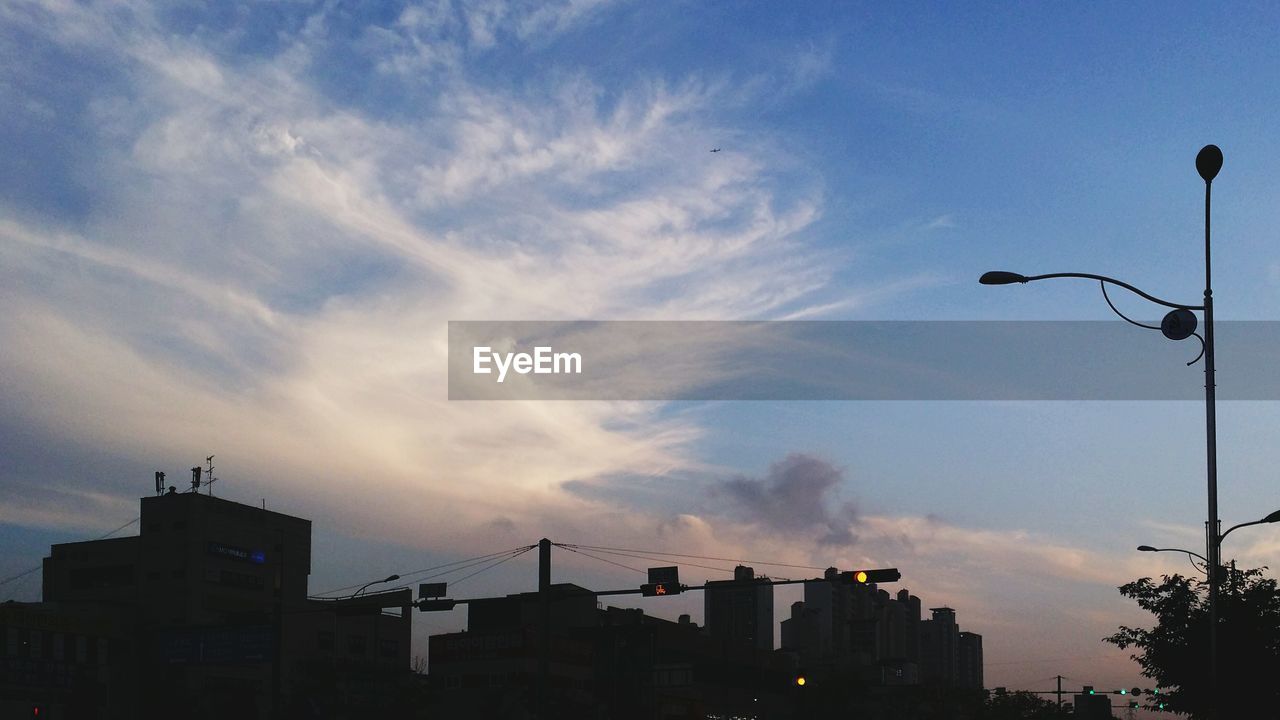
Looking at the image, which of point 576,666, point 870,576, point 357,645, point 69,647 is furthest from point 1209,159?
point 576,666

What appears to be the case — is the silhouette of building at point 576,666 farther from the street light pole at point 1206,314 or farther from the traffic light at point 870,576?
the street light pole at point 1206,314

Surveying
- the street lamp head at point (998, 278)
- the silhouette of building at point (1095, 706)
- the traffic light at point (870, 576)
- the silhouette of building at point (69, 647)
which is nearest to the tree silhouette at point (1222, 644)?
the traffic light at point (870, 576)

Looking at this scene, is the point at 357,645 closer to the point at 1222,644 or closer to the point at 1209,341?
the point at 1222,644

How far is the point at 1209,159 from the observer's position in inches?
918

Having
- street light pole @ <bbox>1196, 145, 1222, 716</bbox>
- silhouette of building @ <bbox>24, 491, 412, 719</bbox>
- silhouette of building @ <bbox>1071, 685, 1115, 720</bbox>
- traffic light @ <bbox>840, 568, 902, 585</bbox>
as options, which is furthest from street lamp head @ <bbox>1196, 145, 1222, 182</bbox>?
silhouette of building @ <bbox>24, 491, 412, 719</bbox>

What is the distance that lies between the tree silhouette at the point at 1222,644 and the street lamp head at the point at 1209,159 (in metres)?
21.7

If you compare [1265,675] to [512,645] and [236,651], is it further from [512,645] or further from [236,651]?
[512,645]

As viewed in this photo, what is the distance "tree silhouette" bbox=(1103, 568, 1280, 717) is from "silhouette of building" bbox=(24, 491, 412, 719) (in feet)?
192

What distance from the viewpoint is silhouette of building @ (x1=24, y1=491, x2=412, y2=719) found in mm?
98562

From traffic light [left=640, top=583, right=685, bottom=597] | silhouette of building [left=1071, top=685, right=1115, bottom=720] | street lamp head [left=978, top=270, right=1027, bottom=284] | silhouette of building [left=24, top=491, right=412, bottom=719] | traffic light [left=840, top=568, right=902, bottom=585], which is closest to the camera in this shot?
street lamp head [left=978, top=270, right=1027, bottom=284]

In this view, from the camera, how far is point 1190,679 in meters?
41.4

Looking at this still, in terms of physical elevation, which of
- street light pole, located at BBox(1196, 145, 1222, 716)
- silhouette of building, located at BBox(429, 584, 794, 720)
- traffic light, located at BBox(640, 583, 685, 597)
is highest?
street light pole, located at BBox(1196, 145, 1222, 716)

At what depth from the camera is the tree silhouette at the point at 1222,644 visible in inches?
1585

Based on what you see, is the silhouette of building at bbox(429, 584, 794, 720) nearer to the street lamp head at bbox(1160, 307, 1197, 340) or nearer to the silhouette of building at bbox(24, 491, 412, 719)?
the silhouette of building at bbox(24, 491, 412, 719)
